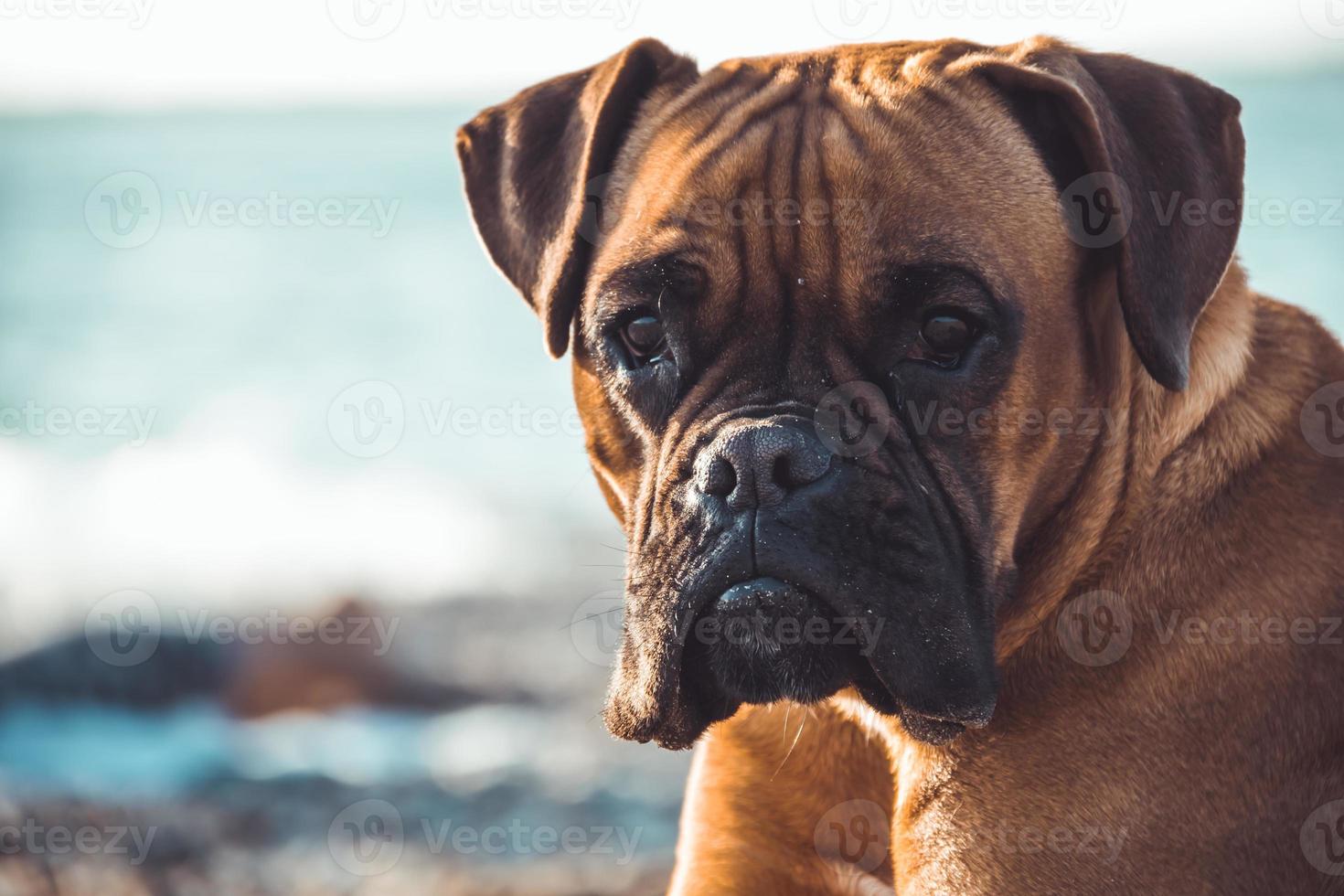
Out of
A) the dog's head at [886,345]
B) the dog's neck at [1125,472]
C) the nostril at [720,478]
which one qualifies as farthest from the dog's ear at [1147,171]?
the nostril at [720,478]

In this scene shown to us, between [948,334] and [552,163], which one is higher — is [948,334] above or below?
below

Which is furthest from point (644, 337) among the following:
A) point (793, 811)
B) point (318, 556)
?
point (318, 556)

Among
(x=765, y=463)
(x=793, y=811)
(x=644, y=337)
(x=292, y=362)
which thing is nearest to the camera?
(x=765, y=463)

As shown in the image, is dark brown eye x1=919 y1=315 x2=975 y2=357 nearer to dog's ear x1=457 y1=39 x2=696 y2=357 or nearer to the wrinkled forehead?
the wrinkled forehead

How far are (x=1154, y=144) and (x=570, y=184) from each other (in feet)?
5.20

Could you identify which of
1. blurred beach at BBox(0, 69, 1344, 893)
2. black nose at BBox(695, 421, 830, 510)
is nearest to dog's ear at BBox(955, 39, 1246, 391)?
black nose at BBox(695, 421, 830, 510)

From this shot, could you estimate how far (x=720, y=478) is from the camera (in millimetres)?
2992

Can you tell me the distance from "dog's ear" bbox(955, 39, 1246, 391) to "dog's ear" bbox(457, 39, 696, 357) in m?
1.06

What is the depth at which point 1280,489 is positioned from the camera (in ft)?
10.5

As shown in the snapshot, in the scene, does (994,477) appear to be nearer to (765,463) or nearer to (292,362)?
(765,463)

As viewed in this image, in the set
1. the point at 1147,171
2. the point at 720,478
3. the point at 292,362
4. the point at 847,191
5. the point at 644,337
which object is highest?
the point at 847,191

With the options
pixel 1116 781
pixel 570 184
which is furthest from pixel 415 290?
pixel 1116 781

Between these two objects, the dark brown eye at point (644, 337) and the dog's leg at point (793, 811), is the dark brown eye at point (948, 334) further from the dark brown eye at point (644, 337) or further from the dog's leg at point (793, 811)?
the dog's leg at point (793, 811)

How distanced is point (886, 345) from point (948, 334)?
146mm
